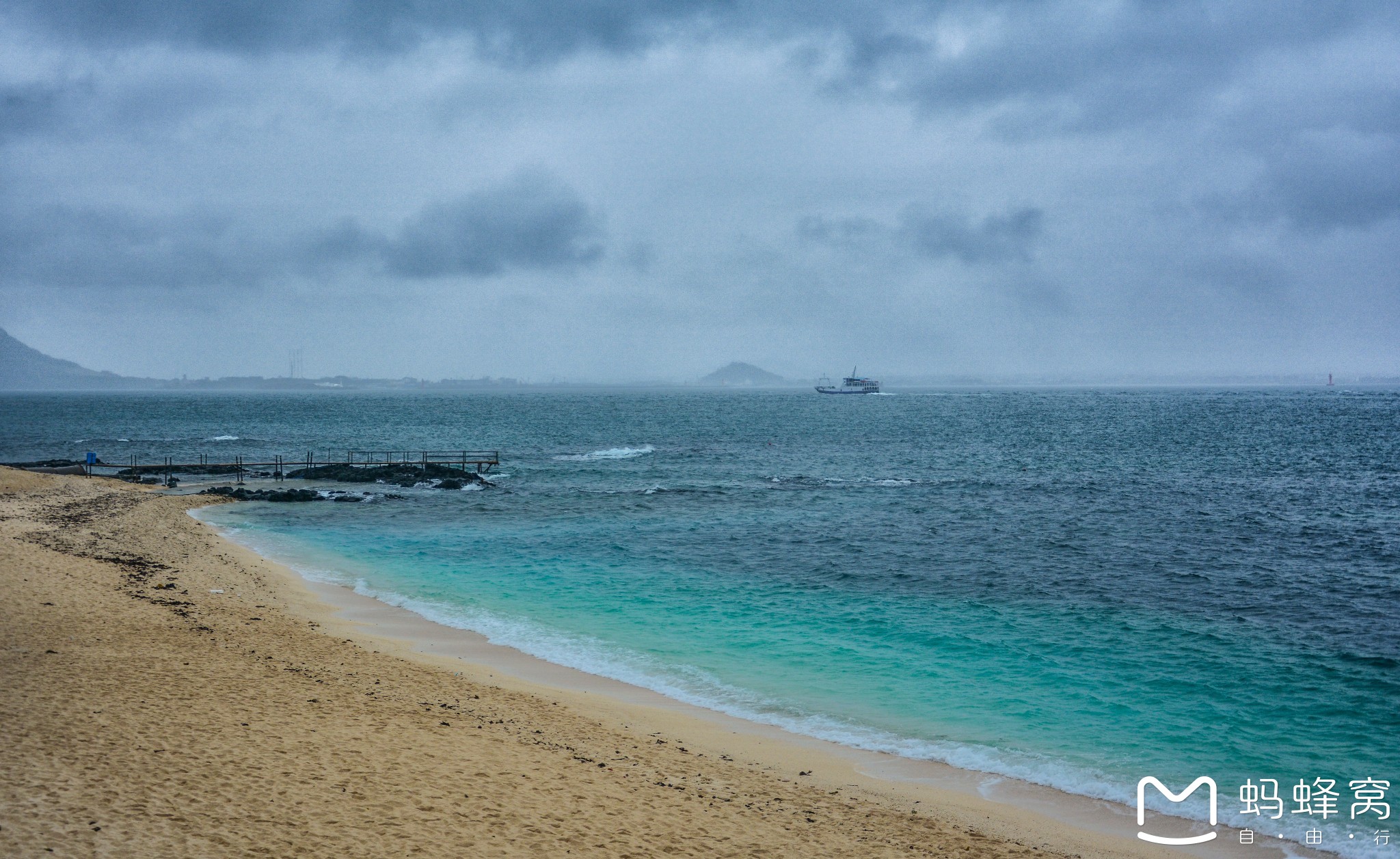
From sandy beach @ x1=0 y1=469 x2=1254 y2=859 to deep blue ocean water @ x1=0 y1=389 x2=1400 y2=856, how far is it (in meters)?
1.99

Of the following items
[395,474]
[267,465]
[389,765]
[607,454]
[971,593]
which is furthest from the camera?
[607,454]

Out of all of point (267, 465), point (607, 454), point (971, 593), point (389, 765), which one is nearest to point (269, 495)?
point (267, 465)

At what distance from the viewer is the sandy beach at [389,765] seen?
962cm

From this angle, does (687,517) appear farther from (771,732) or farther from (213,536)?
(771,732)

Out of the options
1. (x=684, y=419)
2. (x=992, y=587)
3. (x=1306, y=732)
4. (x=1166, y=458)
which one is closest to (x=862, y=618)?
(x=992, y=587)

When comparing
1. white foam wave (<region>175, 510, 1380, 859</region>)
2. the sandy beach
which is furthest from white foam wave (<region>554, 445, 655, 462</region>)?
the sandy beach

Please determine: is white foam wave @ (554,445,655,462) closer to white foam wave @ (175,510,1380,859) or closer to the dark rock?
the dark rock

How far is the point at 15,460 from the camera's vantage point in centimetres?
6744

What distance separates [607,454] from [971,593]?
50288mm

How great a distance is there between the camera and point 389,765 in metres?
11.7

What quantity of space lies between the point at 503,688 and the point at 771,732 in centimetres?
544

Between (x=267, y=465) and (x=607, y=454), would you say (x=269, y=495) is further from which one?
(x=607, y=454)

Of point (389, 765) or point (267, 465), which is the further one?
point (267, 465)

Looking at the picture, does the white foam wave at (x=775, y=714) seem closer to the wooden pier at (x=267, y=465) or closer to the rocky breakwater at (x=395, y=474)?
the rocky breakwater at (x=395, y=474)
